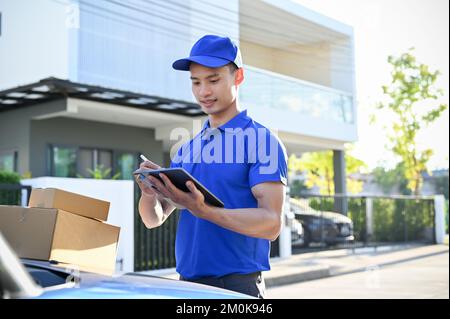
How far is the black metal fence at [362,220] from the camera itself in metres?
17.6

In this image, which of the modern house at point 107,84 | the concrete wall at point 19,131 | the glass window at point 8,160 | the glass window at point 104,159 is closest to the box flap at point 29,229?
the modern house at point 107,84

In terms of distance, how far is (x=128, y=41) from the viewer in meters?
14.5

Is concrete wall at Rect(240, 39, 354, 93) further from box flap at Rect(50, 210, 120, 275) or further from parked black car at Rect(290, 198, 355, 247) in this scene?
box flap at Rect(50, 210, 120, 275)

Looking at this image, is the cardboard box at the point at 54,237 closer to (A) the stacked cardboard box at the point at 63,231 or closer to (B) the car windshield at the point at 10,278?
(A) the stacked cardboard box at the point at 63,231

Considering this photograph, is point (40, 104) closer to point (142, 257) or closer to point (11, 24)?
point (11, 24)

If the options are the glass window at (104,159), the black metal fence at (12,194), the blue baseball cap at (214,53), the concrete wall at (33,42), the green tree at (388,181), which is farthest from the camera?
the green tree at (388,181)

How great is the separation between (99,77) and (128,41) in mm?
1443

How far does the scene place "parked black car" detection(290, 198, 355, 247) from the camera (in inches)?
683

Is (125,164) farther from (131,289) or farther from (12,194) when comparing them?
(131,289)

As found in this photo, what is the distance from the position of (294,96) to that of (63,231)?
711 inches

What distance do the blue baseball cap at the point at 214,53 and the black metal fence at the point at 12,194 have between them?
7.67 meters

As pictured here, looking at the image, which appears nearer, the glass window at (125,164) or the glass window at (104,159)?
the glass window at (104,159)
